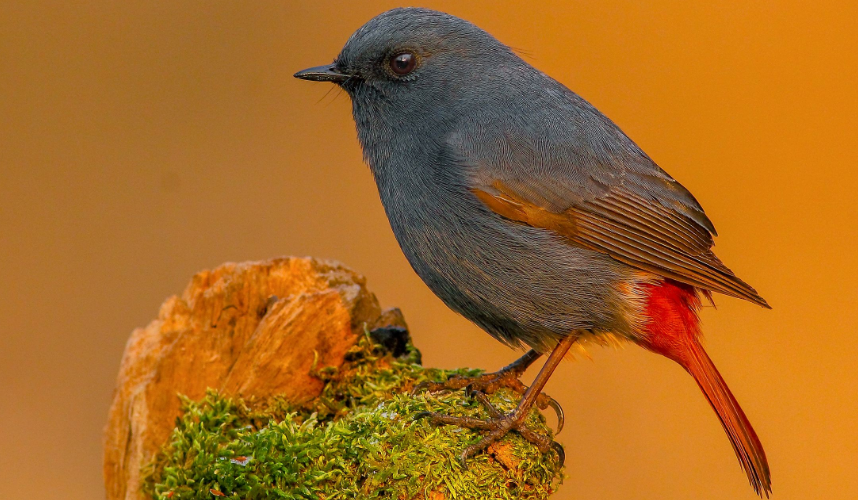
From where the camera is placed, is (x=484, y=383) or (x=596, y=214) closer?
(x=596, y=214)

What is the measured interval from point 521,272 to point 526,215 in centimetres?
26

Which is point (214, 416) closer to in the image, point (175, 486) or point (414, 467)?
point (175, 486)

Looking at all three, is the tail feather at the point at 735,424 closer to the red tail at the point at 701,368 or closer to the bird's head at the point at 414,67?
the red tail at the point at 701,368

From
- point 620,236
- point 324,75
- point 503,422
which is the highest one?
Result: point 324,75

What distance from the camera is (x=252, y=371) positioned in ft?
12.5

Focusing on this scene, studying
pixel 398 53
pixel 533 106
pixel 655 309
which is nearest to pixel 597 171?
pixel 533 106

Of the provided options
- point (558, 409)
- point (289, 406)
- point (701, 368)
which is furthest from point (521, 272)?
point (289, 406)

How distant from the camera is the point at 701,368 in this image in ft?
12.2

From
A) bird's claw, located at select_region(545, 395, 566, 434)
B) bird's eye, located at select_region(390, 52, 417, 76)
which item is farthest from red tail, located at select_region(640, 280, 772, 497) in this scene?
bird's eye, located at select_region(390, 52, 417, 76)

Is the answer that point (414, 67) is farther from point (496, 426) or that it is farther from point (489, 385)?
point (496, 426)

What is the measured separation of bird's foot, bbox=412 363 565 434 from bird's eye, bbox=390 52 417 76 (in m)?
1.53

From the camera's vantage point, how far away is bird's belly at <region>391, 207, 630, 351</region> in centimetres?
353

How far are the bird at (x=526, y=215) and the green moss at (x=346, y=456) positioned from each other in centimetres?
12

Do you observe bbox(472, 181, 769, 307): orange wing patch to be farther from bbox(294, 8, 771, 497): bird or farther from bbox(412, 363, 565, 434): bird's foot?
bbox(412, 363, 565, 434): bird's foot
